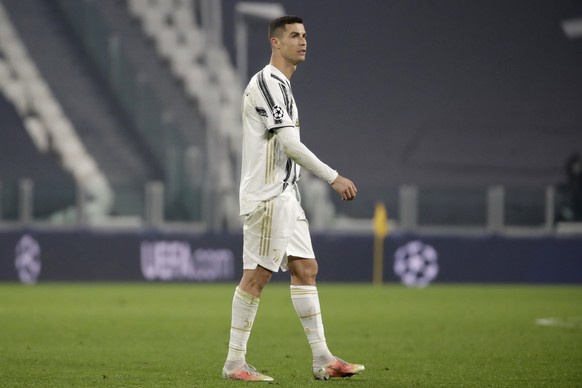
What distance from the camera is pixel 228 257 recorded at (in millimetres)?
24703

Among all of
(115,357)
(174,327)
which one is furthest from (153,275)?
(115,357)

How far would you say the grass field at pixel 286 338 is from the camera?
896 centimetres

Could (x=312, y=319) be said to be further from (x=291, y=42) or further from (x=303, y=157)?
(x=291, y=42)

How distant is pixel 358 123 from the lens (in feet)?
126

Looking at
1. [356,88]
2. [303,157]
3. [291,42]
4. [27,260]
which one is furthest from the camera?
[356,88]

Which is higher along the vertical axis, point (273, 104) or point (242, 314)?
point (273, 104)

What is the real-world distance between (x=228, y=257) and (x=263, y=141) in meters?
16.2

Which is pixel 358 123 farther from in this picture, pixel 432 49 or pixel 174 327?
pixel 174 327

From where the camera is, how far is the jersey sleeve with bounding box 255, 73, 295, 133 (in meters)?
8.48

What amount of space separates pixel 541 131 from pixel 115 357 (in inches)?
1109

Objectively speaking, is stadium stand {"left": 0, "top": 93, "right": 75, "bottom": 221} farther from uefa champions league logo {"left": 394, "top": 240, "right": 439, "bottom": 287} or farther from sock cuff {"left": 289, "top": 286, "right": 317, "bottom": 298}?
sock cuff {"left": 289, "top": 286, "right": 317, "bottom": 298}

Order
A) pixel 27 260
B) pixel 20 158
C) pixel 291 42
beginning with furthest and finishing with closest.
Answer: pixel 20 158
pixel 27 260
pixel 291 42

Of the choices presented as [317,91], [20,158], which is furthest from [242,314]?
[317,91]

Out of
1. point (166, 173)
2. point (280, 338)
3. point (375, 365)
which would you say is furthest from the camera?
point (166, 173)
